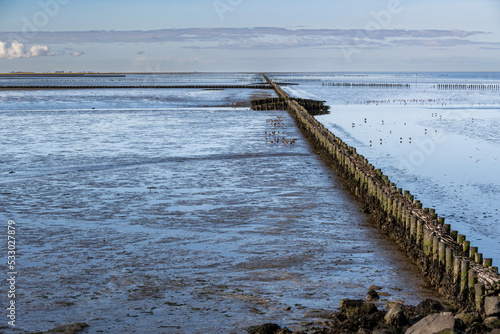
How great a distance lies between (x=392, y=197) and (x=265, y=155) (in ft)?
38.6

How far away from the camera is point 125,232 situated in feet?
42.9

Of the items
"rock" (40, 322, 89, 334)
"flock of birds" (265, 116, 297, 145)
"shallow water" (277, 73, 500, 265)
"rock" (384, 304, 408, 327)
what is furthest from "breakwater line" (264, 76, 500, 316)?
"flock of birds" (265, 116, 297, 145)

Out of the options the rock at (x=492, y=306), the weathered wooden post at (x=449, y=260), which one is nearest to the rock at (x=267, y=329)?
the rock at (x=492, y=306)

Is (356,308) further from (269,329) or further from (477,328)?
(477,328)

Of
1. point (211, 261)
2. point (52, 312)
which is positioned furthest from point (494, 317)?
point (52, 312)

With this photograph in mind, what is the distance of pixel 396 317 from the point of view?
26.0ft

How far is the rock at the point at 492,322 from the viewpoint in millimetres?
7488

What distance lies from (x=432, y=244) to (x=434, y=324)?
11.2 ft

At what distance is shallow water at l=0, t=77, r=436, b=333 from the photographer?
349 inches

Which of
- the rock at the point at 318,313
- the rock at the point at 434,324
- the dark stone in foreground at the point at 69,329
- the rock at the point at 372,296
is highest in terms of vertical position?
the rock at the point at 434,324

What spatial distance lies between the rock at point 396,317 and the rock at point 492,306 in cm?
104

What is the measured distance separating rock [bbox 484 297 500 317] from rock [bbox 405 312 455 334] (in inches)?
39.7

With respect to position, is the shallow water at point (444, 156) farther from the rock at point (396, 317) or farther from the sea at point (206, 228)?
the rock at point (396, 317)

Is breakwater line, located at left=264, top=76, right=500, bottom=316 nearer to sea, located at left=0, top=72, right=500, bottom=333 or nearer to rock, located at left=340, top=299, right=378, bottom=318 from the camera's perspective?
sea, located at left=0, top=72, right=500, bottom=333
